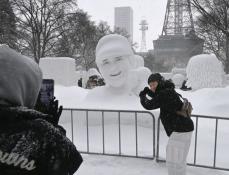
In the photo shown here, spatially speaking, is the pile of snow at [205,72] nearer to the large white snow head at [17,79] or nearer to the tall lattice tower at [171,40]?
the large white snow head at [17,79]

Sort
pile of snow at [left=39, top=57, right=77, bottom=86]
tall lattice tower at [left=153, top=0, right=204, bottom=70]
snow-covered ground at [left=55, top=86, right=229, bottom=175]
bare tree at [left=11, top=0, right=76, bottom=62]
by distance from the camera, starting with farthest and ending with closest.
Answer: tall lattice tower at [left=153, top=0, right=204, bottom=70], bare tree at [left=11, top=0, right=76, bottom=62], pile of snow at [left=39, top=57, right=77, bottom=86], snow-covered ground at [left=55, top=86, right=229, bottom=175]

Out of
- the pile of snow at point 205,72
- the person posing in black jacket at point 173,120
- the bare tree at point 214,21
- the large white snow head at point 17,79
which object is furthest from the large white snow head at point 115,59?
the bare tree at point 214,21

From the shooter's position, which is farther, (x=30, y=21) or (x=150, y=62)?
(x=150, y=62)

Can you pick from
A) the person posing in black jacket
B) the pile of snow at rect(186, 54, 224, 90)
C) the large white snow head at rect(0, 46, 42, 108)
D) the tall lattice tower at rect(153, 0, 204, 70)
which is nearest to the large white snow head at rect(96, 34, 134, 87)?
the person posing in black jacket

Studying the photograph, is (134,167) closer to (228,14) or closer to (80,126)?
(80,126)

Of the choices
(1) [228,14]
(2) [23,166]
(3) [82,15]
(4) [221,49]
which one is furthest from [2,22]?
(2) [23,166]

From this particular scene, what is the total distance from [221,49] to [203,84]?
18.3m

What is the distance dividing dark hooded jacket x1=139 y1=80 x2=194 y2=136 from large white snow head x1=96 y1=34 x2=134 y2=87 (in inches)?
153

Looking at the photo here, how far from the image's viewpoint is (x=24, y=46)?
92.3ft

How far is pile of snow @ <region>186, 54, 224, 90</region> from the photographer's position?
50.9 ft

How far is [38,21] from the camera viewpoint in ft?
92.1

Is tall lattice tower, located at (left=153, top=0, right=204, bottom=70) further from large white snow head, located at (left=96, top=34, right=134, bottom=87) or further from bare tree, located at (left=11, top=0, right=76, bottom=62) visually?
large white snow head, located at (left=96, top=34, right=134, bottom=87)

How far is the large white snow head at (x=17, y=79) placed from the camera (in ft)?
5.39

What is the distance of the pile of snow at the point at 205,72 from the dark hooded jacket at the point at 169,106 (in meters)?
11.4
